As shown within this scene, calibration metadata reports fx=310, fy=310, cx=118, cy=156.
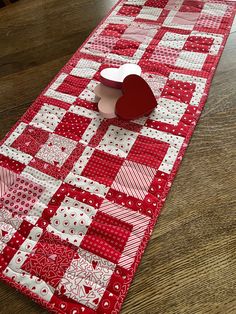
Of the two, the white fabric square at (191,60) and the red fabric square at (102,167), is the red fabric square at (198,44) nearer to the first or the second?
the white fabric square at (191,60)

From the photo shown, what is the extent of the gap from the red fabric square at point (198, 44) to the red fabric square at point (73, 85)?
14.8 inches

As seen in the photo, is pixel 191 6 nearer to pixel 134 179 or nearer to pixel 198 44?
pixel 198 44

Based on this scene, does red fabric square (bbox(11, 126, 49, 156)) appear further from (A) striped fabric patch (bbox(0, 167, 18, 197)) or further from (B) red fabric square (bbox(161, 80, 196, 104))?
(B) red fabric square (bbox(161, 80, 196, 104))

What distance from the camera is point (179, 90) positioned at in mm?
960

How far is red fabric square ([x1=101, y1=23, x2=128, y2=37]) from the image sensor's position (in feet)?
3.80

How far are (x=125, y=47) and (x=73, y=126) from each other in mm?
390

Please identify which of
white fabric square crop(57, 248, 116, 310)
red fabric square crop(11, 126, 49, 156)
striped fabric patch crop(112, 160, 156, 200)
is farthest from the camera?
red fabric square crop(11, 126, 49, 156)

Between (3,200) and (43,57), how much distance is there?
1.92 ft

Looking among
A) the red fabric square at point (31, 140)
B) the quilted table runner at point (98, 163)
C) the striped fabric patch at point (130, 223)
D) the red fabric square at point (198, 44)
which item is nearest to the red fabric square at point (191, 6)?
the quilted table runner at point (98, 163)

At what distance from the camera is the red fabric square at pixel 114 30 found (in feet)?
3.80

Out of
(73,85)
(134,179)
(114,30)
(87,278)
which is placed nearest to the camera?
(87,278)

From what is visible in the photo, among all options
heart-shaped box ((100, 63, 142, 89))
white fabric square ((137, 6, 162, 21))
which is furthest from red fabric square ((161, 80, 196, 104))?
white fabric square ((137, 6, 162, 21))

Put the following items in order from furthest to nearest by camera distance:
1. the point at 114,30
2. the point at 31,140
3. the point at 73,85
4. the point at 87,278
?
the point at 114,30 < the point at 73,85 < the point at 31,140 < the point at 87,278

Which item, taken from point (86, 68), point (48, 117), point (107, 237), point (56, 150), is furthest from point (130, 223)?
point (86, 68)
